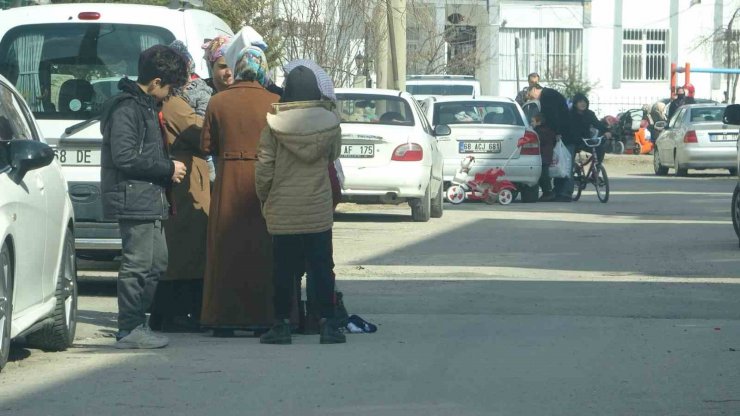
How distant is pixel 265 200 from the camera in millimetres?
8953

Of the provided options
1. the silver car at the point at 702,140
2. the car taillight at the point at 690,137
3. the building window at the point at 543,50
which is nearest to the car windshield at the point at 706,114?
the silver car at the point at 702,140

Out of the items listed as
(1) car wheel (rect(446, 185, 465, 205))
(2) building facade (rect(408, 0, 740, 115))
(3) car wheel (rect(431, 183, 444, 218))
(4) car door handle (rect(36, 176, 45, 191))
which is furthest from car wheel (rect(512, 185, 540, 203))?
(2) building facade (rect(408, 0, 740, 115))

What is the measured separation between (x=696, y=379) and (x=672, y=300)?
3852mm

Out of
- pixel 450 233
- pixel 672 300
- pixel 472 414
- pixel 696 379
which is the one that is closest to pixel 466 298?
pixel 672 300

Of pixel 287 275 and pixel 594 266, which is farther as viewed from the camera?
pixel 594 266

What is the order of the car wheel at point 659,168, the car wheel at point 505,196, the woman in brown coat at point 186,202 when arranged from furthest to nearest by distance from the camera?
the car wheel at point 659,168 < the car wheel at point 505,196 < the woman in brown coat at point 186,202

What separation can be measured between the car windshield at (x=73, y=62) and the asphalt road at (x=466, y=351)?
152 centimetres

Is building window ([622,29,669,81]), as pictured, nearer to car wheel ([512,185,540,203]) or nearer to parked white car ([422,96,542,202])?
car wheel ([512,185,540,203])

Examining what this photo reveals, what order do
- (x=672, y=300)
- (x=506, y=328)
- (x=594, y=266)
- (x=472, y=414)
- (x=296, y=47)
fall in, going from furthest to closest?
(x=296, y=47)
(x=594, y=266)
(x=672, y=300)
(x=506, y=328)
(x=472, y=414)

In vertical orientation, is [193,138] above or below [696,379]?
above

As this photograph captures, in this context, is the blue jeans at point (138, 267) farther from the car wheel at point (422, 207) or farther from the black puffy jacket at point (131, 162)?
the car wheel at point (422, 207)

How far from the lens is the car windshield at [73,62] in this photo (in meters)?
11.3

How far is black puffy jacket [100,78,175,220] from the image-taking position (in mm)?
8711

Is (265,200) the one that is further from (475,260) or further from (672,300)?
(475,260)
